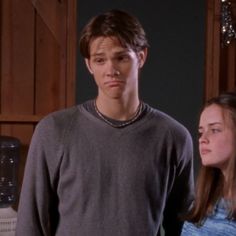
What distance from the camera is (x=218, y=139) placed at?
1.49m

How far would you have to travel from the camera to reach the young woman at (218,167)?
1.46m

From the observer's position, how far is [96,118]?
1.67 metres

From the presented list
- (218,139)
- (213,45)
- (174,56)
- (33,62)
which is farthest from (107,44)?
(213,45)

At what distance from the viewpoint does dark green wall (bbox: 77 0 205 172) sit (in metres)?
3.04

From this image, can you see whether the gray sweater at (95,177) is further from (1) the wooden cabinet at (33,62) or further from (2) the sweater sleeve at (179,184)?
(1) the wooden cabinet at (33,62)

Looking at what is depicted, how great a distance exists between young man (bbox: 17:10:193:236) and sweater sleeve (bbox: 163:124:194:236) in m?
0.01

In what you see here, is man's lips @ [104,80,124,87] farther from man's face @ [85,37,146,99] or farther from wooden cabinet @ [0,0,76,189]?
wooden cabinet @ [0,0,76,189]

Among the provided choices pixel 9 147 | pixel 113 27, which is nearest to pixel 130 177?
pixel 113 27

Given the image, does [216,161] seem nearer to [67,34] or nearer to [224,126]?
[224,126]

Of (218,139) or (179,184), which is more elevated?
(218,139)

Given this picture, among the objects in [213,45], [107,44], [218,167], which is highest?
[213,45]

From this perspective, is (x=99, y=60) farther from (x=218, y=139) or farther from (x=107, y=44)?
(x=218, y=139)

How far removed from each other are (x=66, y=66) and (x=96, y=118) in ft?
4.21

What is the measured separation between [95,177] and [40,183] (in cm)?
17
